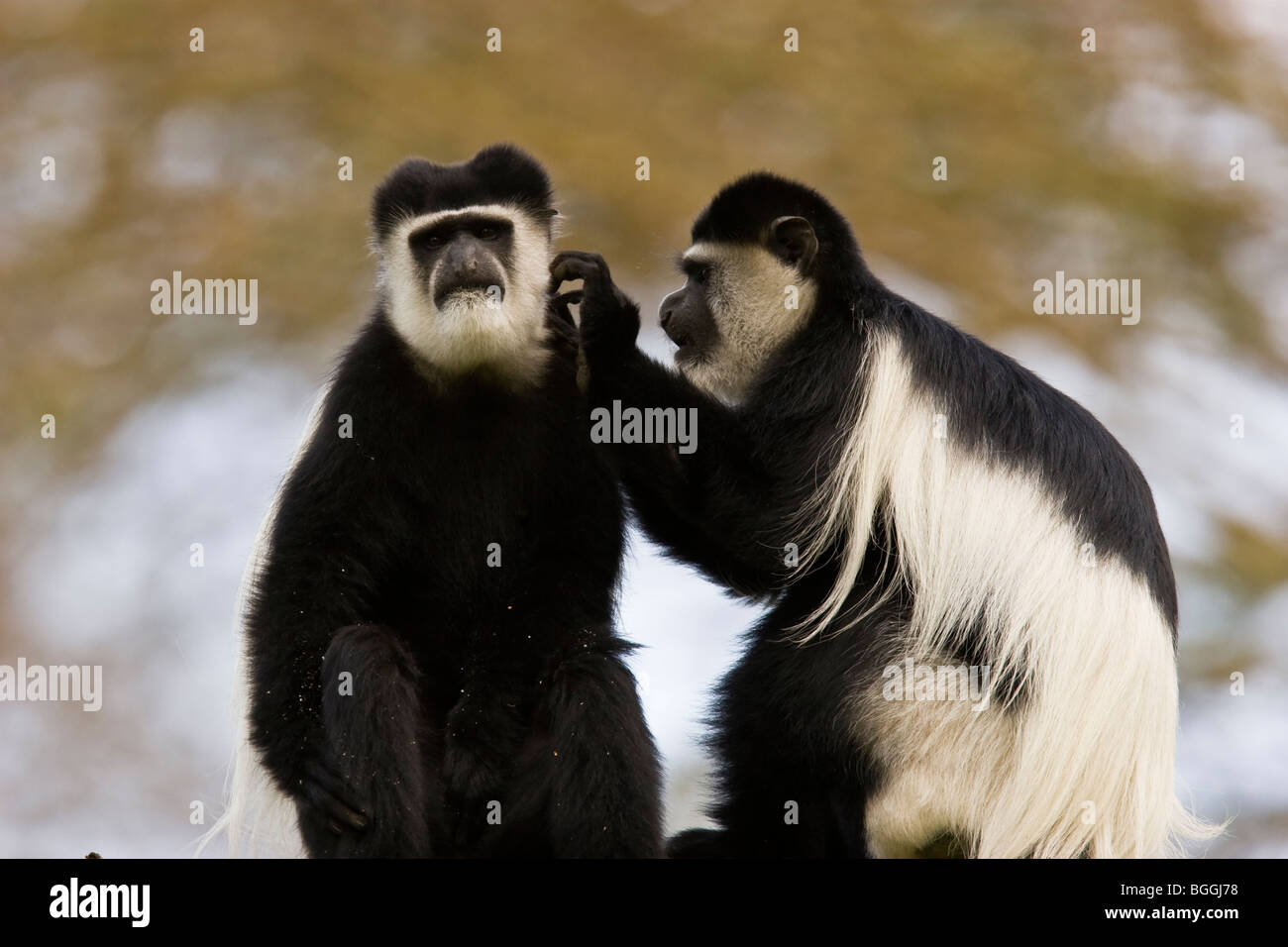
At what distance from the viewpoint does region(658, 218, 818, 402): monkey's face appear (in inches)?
178

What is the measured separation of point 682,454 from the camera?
4.18 metres

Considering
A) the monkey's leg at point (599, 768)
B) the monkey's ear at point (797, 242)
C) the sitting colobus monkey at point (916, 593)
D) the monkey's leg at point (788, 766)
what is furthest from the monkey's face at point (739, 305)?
the monkey's leg at point (599, 768)

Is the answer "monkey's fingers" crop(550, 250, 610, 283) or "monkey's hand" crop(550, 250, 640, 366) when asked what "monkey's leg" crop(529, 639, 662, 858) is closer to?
"monkey's hand" crop(550, 250, 640, 366)

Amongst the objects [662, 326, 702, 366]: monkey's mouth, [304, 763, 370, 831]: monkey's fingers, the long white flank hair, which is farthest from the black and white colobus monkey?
the long white flank hair

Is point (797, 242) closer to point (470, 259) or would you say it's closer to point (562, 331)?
point (562, 331)

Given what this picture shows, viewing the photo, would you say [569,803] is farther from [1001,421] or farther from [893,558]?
[1001,421]

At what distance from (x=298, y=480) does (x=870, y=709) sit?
4.93 ft

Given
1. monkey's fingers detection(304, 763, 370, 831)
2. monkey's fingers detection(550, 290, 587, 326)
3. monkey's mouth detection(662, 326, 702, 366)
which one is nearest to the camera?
monkey's fingers detection(304, 763, 370, 831)

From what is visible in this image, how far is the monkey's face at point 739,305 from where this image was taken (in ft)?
14.8

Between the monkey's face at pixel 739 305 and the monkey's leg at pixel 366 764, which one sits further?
the monkey's face at pixel 739 305

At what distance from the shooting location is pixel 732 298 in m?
4.64

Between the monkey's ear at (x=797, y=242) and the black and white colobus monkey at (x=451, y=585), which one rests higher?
the monkey's ear at (x=797, y=242)

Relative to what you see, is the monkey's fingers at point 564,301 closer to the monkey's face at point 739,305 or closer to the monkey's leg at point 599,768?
the monkey's face at point 739,305

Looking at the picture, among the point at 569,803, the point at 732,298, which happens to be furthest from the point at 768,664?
the point at 732,298
